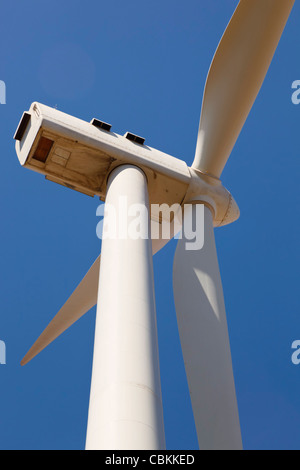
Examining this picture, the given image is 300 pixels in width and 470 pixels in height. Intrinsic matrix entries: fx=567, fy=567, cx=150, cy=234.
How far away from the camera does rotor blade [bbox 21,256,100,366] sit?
45.7 ft

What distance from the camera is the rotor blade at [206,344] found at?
8406mm

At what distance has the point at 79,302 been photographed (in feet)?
46.3

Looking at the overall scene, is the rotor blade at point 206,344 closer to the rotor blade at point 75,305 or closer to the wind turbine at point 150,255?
the wind turbine at point 150,255

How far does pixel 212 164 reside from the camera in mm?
12859

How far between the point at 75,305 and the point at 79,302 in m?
0.14

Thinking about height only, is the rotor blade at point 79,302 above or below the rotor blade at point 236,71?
below

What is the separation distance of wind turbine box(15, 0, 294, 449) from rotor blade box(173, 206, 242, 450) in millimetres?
18

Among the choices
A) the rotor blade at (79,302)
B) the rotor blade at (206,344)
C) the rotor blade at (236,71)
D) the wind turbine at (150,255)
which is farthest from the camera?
the rotor blade at (79,302)

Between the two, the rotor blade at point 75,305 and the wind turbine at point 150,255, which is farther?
the rotor blade at point 75,305

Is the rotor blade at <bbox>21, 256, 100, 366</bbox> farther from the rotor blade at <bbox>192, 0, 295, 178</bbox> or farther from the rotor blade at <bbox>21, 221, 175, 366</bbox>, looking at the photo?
the rotor blade at <bbox>192, 0, 295, 178</bbox>

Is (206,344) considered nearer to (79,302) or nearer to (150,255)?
(150,255)

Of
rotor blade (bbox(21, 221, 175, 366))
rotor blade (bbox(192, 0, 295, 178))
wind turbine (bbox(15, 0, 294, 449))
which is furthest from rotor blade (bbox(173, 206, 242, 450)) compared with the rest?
rotor blade (bbox(21, 221, 175, 366))

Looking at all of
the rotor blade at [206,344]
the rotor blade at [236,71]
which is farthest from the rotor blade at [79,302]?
the rotor blade at [206,344]
